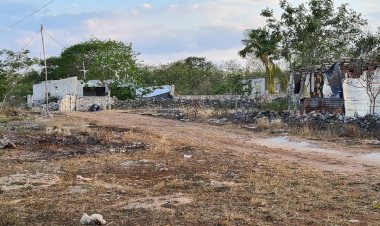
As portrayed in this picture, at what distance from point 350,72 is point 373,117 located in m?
5.11

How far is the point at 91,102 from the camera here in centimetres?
3862

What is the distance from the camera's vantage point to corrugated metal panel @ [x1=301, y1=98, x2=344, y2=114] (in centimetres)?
1938

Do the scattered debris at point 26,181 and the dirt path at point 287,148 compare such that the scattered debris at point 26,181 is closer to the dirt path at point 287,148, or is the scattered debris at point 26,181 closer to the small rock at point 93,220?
the small rock at point 93,220

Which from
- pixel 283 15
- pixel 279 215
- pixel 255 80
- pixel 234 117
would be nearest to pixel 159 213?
pixel 279 215

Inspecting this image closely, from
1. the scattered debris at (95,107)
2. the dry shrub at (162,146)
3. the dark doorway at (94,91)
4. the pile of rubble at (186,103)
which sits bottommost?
the dry shrub at (162,146)

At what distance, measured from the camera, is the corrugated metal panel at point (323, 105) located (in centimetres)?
A: 1938

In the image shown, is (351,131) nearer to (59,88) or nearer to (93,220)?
(93,220)

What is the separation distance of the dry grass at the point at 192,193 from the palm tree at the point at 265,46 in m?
22.9

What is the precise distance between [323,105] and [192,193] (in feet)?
46.7

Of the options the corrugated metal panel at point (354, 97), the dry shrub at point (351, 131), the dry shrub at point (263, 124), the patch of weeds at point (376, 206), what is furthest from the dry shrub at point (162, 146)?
the corrugated metal panel at point (354, 97)

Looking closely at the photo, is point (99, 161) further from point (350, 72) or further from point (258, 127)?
point (350, 72)

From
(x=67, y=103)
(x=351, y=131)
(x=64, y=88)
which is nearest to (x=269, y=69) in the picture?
(x=67, y=103)

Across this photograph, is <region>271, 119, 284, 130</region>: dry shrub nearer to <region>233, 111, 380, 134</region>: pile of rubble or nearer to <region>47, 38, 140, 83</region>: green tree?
<region>233, 111, 380, 134</region>: pile of rubble

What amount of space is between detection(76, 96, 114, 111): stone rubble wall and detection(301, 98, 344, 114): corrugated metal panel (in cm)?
2066
